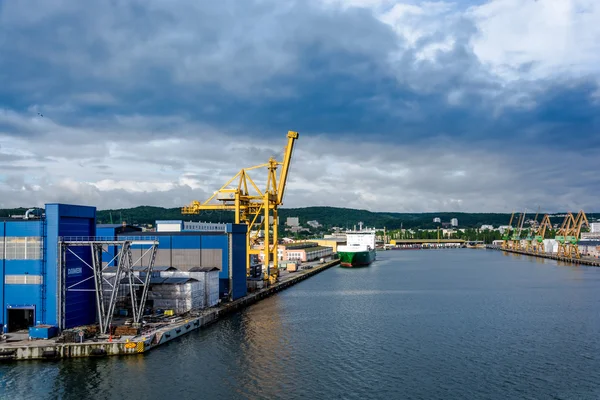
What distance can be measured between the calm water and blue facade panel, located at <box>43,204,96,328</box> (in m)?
3.38

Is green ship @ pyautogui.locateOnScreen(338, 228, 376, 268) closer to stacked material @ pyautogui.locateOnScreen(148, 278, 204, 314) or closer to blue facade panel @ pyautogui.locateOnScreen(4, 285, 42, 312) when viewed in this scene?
stacked material @ pyautogui.locateOnScreen(148, 278, 204, 314)

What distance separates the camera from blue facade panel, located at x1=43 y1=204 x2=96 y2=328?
22.4 meters

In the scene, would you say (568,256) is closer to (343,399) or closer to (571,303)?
(571,303)

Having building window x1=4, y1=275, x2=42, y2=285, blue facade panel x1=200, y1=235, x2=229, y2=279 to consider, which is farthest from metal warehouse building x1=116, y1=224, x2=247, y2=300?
building window x1=4, y1=275, x2=42, y2=285

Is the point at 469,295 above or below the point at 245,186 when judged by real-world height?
below

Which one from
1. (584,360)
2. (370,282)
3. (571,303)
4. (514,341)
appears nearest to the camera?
A: (584,360)

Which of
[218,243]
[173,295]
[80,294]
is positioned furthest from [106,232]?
[80,294]

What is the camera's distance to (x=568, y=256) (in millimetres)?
93188

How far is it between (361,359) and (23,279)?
14.0 meters

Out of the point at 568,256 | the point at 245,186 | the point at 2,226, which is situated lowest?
the point at 568,256

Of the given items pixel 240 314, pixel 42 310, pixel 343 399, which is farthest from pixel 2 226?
pixel 343 399

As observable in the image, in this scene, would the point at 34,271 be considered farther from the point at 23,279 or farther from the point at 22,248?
the point at 22,248

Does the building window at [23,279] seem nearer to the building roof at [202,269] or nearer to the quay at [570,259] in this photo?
the building roof at [202,269]

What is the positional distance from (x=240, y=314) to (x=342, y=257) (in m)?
46.9
